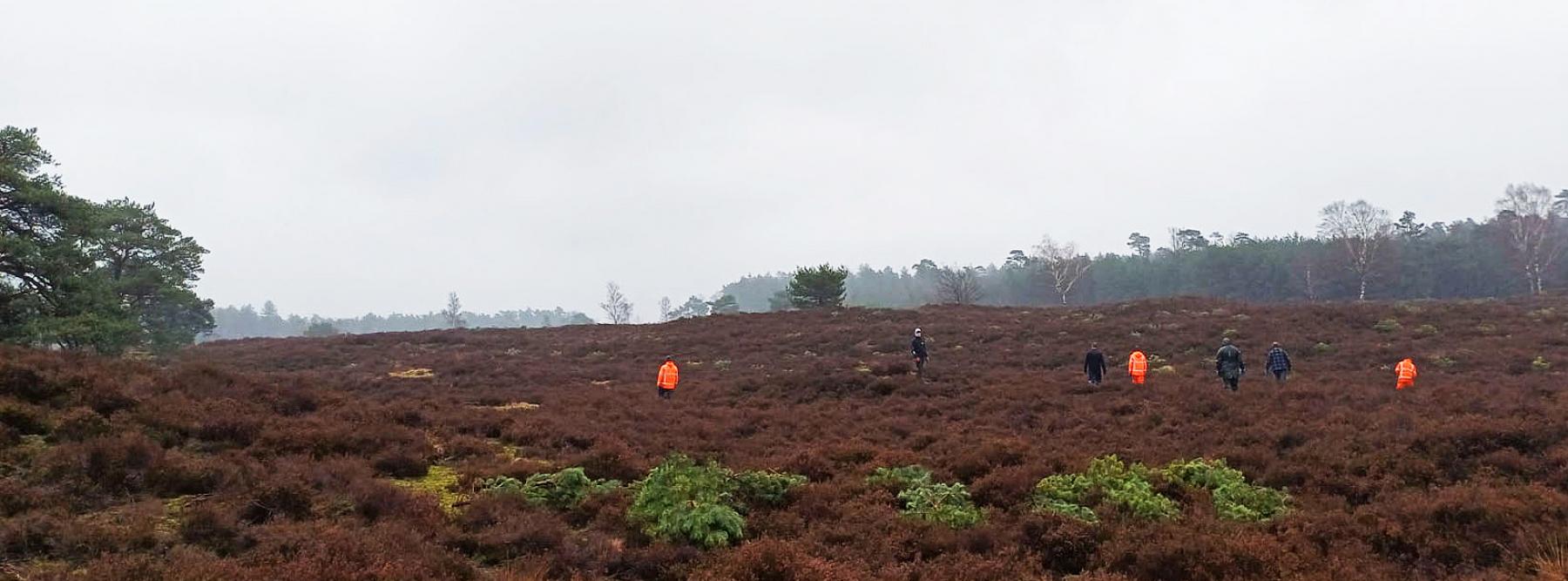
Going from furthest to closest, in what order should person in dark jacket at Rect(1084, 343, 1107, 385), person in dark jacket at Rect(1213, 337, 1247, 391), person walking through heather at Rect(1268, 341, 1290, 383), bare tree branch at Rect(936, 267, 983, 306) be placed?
bare tree branch at Rect(936, 267, 983, 306) → person in dark jacket at Rect(1084, 343, 1107, 385) → person walking through heather at Rect(1268, 341, 1290, 383) → person in dark jacket at Rect(1213, 337, 1247, 391)

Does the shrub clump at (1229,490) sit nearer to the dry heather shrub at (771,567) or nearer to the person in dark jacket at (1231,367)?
the dry heather shrub at (771,567)

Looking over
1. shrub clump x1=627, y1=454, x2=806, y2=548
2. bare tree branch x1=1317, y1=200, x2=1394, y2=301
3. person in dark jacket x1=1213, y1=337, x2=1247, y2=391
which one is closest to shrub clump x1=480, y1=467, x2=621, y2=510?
shrub clump x1=627, y1=454, x2=806, y2=548

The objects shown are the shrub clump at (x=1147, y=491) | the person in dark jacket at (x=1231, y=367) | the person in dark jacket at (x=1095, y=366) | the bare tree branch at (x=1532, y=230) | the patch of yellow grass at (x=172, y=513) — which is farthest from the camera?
the bare tree branch at (x=1532, y=230)

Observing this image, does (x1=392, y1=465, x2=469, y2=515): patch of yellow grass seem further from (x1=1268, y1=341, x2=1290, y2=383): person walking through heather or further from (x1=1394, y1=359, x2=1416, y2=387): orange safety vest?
(x1=1394, y1=359, x2=1416, y2=387): orange safety vest

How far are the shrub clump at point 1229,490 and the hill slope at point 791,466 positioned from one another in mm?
257

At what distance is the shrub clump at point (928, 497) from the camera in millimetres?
8016

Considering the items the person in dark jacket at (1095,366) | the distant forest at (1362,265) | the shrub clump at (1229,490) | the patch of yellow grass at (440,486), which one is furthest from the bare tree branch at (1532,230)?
the patch of yellow grass at (440,486)

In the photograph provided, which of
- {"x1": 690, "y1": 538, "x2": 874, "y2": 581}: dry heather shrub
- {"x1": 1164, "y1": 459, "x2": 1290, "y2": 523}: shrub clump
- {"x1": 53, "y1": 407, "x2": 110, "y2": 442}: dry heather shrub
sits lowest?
{"x1": 1164, "y1": 459, "x2": 1290, "y2": 523}: shrub clump

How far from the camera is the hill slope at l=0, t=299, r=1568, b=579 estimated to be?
6.39 metres

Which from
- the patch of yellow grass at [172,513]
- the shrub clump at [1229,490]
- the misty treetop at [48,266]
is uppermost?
the misty treetop at [48,266]

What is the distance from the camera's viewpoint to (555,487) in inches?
351

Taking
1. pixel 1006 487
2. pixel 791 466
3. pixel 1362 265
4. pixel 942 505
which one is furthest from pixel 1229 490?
pixel 1362 265

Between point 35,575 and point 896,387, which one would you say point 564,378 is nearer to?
point 896,387

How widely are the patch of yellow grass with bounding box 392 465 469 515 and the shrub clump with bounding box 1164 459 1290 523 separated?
27.2ft
